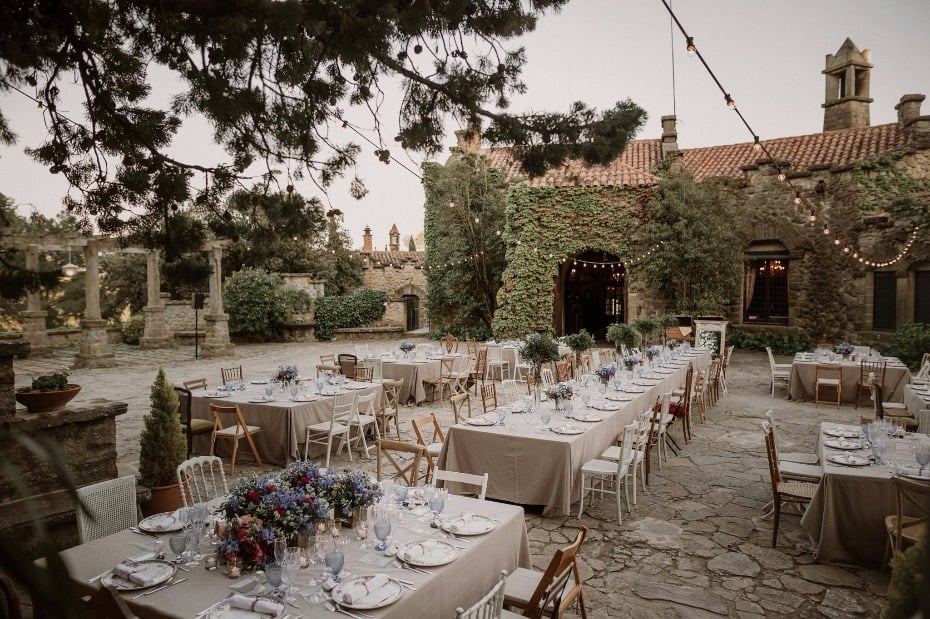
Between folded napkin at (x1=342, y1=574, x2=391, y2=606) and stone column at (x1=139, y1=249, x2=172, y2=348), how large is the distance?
1770cm

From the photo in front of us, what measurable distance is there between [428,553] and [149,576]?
4.38 ft

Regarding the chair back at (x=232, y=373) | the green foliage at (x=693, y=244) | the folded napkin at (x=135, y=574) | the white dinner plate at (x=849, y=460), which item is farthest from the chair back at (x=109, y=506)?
the green foliage at (x=693, y=244)

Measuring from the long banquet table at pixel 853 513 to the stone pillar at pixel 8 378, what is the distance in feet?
20.0

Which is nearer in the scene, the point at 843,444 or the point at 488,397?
the point at 843,444

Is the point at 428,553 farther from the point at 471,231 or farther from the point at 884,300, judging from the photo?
the point at 471,231

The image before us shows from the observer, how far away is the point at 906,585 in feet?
6.84

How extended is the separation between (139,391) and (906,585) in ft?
39.4

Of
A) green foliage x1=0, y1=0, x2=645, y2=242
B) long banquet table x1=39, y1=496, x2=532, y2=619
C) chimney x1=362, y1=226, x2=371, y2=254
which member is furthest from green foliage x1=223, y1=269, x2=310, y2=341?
long banquet table x1=39, y1=496, x2=532, y2=619

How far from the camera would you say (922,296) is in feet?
43.5

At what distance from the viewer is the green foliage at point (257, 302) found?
19.7m

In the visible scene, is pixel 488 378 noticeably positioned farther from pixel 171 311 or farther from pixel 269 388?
pixel 171 311

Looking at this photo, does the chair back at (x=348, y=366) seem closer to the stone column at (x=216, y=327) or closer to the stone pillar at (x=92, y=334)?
the stone column at (x=216, y=327)

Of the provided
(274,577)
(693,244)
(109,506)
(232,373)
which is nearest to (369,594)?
(274,577)

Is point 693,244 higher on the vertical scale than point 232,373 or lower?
higher
